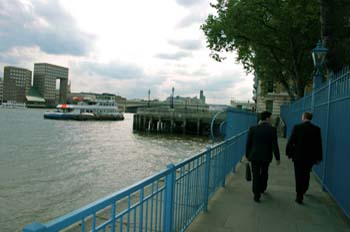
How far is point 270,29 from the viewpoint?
2381 centimetres

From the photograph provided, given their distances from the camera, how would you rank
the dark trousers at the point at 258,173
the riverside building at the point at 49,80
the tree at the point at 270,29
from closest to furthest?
the dark trousers at the point at 258,173 → the tree at the point at 270,29 → the riverside building at the point at 49,80

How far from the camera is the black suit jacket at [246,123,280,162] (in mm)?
6605

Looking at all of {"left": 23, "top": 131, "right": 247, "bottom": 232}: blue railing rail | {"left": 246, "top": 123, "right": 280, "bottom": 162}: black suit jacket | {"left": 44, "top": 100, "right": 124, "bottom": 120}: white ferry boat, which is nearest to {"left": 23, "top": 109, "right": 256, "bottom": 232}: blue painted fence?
{"left": 23, "top": 131, "right": 247, "bottom": 232}: blue railing rail

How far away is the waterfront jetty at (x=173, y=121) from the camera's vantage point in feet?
188

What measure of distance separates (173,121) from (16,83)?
148 m

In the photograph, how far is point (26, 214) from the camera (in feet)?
35.7

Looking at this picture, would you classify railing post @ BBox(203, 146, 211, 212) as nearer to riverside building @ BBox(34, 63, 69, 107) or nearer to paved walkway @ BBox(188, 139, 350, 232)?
paved walkway @ BBox(188, 139, 350, 232)

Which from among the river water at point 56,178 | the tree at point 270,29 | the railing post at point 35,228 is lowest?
the river water at point 56,178

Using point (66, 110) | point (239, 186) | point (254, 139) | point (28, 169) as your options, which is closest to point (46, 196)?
point (28, 169)

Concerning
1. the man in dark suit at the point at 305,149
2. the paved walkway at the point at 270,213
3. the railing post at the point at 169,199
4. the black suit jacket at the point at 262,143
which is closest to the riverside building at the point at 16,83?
the paved walkway at the point at 270,213

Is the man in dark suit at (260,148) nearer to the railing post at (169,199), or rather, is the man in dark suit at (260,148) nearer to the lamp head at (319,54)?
the railing post at (169,199)

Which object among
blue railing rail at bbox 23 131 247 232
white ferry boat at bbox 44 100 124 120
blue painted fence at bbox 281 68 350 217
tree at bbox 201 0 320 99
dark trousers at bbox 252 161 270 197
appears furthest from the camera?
white ferry boat at bbox 44 100 124 120

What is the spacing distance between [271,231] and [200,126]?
52.2 meters

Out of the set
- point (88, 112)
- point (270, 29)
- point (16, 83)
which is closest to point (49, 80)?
point (16, 83)
